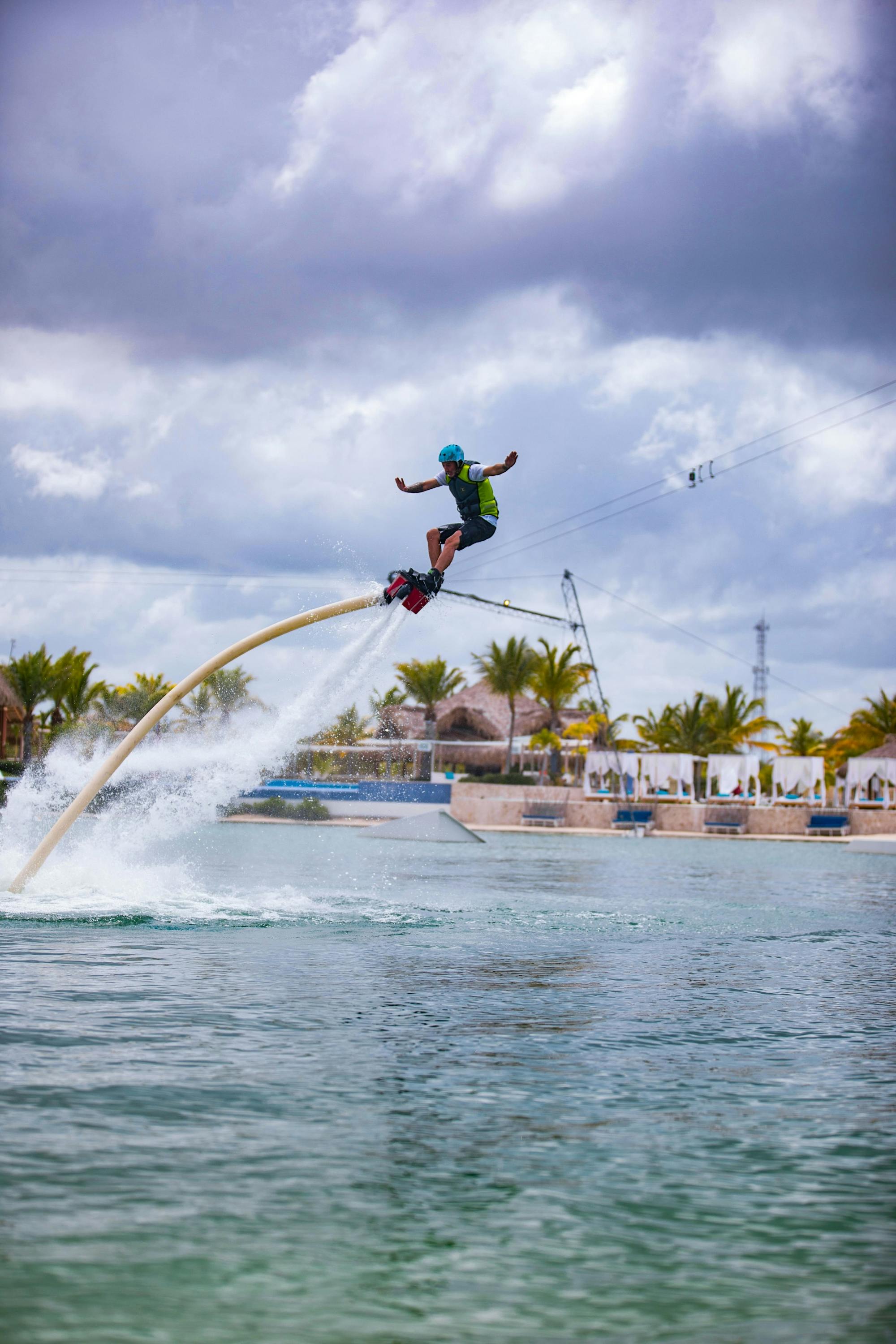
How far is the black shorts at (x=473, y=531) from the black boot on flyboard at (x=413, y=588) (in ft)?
1.78

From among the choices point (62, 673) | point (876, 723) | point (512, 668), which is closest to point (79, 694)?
point (62, 673)

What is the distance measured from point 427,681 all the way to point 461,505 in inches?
2819

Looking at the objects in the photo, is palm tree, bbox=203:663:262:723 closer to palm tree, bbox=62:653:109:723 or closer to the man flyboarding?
palm tree, bbox=62:653:109:723

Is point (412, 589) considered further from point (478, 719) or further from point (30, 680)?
point (478, 719)

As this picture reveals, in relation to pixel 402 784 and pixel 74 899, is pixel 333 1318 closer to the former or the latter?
pixel 74 899

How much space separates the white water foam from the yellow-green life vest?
2.28 meters

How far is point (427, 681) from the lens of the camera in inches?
3359

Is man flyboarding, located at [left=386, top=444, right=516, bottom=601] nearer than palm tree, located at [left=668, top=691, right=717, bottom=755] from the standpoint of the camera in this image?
Yes

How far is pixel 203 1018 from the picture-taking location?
9.42 metres

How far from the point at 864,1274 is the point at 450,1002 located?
6010mm

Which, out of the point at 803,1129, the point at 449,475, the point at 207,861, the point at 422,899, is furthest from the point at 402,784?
the point at 803,1129

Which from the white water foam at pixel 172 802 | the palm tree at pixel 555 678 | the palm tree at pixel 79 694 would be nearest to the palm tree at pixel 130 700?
the palm tree at pixel 79 694

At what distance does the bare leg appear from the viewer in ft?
45.2

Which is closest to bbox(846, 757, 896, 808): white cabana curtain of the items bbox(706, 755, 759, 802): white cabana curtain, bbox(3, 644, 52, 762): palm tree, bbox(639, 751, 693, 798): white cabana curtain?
bbox(706, 755, 759, 802): white cabana curtain
